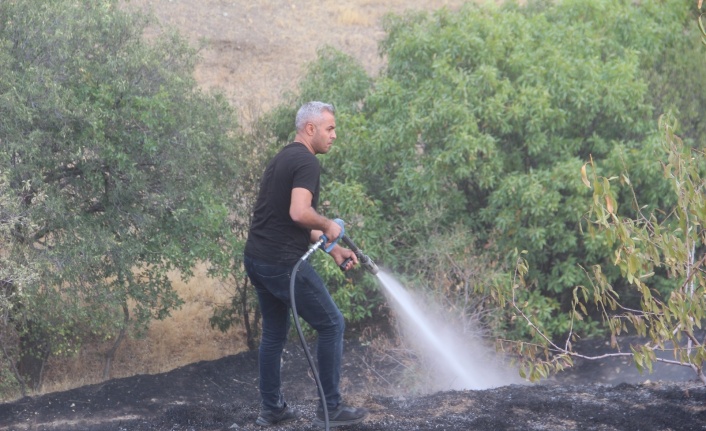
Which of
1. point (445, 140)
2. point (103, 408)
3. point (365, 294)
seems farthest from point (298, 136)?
point (365, 294)

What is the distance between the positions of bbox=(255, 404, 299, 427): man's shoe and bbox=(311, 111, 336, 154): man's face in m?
1.63

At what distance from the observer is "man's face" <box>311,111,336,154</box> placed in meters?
5.06

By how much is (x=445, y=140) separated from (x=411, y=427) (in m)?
4.85

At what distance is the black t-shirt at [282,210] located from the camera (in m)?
4.86

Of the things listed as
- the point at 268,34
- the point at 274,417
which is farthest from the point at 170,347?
the point at 268,34

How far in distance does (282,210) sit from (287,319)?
0.80m

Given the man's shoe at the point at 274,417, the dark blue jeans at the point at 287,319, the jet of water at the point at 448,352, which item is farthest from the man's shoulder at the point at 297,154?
the jet of water at the point at 448,352

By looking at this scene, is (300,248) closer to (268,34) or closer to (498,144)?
(498,144)

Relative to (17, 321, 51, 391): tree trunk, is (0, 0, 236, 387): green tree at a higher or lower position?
higher

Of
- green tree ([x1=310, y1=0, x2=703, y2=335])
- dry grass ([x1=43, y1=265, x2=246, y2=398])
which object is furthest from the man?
dry grass ([x1=43, y1=265, x2=246, y2=398])

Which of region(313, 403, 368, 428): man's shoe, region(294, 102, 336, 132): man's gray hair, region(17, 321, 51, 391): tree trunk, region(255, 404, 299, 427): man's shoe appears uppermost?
region(294, 102, 336, 132): man's gray hair

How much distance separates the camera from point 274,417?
5363 mm

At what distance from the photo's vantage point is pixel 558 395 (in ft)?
19.4

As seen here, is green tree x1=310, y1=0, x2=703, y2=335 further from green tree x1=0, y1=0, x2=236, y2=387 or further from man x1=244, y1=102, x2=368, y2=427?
man x1=244, y1=102, x2=368, y2=427
